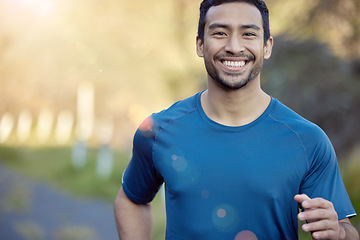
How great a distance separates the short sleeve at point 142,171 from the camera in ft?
8.71

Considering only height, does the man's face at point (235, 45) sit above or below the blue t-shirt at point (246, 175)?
above

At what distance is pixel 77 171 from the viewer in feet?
36.5

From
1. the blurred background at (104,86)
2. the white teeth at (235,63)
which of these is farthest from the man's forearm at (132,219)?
the blurred background at (104,86)

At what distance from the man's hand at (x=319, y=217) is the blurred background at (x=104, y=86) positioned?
4181mm

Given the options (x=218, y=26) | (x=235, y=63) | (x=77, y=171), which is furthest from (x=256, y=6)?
(x=77, y=171)

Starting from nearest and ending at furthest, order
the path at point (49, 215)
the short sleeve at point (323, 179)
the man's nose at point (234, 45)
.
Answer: the short sleeve at point (323, 179)
the man's nose at point (234, 45)
the path at point (49, 215)

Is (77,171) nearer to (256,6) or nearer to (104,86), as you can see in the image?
(104,86)

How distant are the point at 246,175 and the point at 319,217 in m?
0.43

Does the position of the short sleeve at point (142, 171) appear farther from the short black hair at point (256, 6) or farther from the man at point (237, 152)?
the short black hair at point (256, 6)

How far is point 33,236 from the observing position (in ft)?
23.9

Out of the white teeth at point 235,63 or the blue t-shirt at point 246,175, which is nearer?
the blue t-shirt at point 246,175

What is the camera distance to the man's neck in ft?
8.17

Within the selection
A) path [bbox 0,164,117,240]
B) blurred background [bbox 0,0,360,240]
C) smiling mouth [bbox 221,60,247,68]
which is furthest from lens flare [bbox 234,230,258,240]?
path [bbox 0,164,117,240]

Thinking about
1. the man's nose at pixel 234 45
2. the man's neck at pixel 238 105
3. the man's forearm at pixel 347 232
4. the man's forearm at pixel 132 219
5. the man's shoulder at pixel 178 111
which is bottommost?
the man's forearm at pixel 132 219
